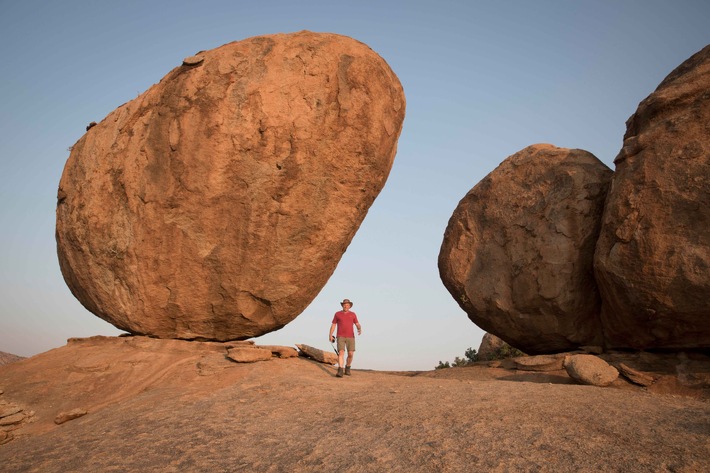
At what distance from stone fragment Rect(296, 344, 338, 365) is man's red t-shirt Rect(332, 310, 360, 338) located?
985 mm

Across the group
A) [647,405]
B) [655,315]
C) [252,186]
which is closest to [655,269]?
[655,315]

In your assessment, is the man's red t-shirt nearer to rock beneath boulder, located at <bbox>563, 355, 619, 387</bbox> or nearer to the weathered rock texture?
the weathered rock texture

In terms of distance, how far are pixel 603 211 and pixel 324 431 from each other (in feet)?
24.9

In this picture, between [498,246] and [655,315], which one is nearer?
[655,315]

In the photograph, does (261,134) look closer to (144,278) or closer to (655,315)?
(144,278)

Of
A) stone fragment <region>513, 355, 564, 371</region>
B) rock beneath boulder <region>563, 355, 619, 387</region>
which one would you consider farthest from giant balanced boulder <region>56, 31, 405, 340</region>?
rock beneath boulder <region>563, 355, 619, 387</region>

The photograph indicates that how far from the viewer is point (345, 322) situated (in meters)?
10.8

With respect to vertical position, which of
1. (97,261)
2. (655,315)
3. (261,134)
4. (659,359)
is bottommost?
(659,359)

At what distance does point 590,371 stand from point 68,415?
8.64 meters

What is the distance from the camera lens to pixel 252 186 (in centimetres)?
1064

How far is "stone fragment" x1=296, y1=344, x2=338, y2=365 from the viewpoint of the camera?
452 inches

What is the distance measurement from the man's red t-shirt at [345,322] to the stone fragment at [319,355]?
985mm

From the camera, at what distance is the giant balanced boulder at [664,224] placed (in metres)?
8.92

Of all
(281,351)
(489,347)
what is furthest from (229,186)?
(489,347)
